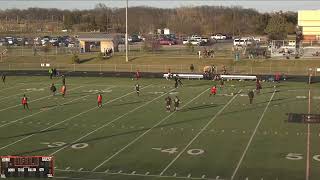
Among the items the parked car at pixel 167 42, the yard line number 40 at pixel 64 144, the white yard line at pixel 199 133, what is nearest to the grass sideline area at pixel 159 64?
the white yard line at pixel 199 133

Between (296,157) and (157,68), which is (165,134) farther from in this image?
(157,68)

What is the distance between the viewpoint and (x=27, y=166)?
15.4m

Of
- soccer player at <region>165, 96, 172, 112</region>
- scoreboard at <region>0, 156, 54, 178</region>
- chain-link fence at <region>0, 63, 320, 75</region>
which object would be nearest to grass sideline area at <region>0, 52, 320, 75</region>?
chain-link fence at <region>0, 63, 320, 75</region>

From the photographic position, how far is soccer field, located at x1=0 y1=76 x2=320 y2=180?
18.6 metres

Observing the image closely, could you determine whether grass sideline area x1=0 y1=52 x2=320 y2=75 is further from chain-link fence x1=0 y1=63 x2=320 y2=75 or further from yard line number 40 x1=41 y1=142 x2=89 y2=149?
yard line number 40 x1=41 y1=142 x2=89 y2=149

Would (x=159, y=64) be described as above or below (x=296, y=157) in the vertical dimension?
above

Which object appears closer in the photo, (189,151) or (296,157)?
(296,157)

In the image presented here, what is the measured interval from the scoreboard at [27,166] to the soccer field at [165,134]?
2.25m

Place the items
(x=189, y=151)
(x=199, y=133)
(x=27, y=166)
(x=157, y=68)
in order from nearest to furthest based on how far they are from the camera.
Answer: (x=27, y=166) < (x=189, y=151) < (x=199, y=133) < (x=157, y=68)

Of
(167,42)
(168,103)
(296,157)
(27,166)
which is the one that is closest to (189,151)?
(296,157)

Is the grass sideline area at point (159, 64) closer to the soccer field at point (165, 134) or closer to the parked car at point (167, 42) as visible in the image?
the soccer field at point (165, 134)

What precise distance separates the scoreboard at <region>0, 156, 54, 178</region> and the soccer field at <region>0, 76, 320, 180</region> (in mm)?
2253

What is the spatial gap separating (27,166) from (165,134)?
9497 mm

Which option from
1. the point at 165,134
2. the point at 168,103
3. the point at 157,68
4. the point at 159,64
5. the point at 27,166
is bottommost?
the point at 165,134
